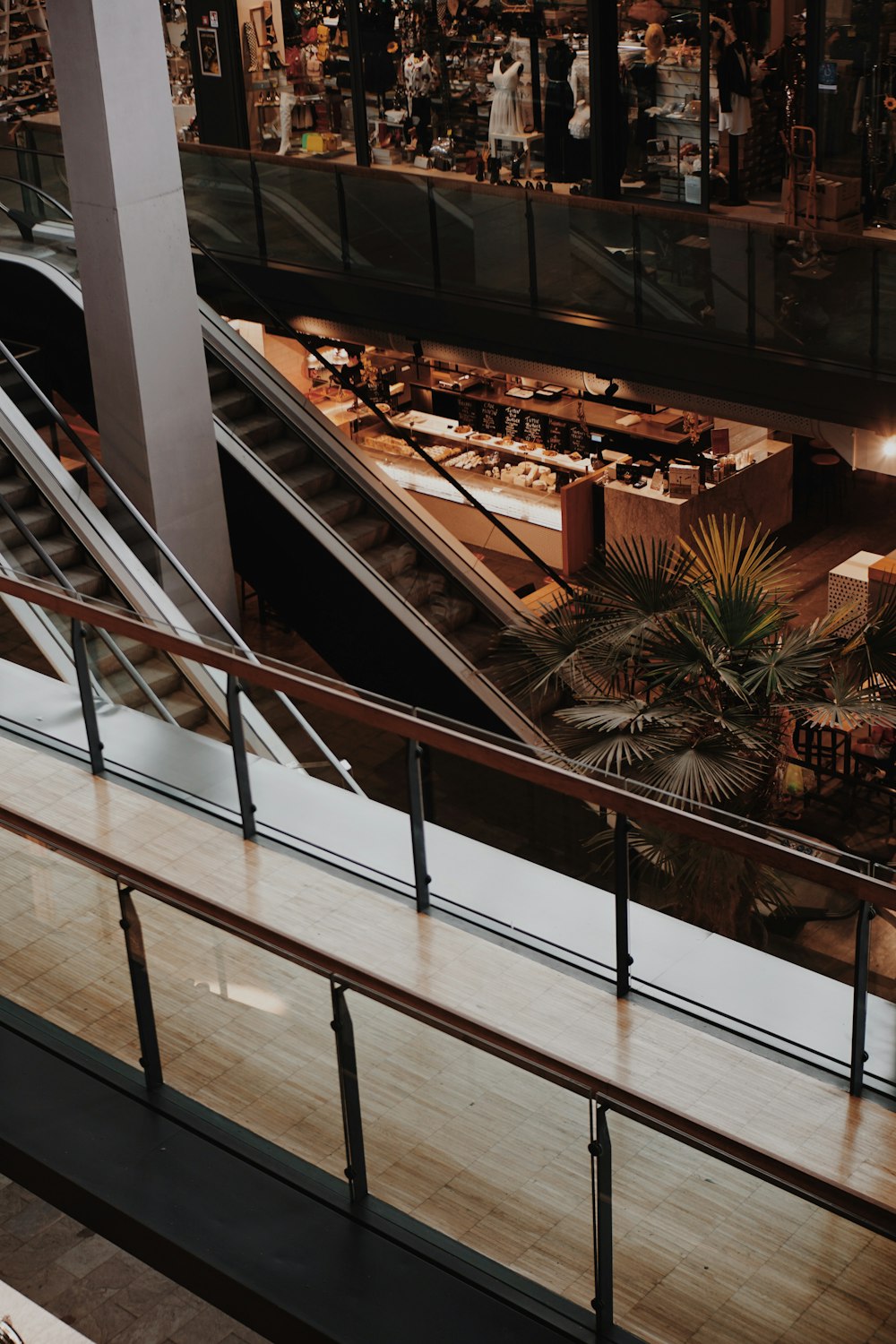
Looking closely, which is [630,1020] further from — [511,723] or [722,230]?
[722,230]

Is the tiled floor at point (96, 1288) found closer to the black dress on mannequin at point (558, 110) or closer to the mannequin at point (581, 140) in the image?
the mannequin at point (581, 140)

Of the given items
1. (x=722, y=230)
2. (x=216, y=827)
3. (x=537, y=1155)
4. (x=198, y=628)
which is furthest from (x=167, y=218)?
(x=537, y=1155)

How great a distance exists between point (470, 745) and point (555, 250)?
8.76m

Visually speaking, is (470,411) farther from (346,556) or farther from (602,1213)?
(602,1213)

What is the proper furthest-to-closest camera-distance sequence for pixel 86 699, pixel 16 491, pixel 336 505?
pixel 336 505, pixel 16 491, pixel 86 699

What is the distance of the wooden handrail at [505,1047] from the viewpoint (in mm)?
3242

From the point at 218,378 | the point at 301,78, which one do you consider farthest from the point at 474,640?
the point at 301,78

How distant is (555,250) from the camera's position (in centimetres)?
1354

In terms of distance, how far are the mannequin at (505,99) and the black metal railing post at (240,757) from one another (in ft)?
40.1

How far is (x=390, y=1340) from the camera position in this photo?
4164 mm

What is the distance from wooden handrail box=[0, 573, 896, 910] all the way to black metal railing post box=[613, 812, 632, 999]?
0.73 ft

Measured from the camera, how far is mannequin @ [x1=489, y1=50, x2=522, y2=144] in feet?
55.2

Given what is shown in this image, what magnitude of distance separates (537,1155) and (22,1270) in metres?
3.92

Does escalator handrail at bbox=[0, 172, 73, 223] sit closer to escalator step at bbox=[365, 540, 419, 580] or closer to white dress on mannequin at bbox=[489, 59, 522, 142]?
escalator step at bbox=[365, 540, 419, 580]
